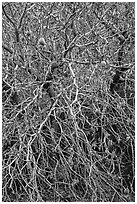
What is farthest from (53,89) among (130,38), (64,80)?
(130,38)

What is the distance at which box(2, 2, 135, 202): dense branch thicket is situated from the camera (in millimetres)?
2240

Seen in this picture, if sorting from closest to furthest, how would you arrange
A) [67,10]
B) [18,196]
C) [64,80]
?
[18,196]
[64,80]
[67,10]

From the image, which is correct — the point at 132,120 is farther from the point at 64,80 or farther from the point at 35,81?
the point at 35,81

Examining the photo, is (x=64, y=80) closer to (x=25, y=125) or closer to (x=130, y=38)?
(x=25, y=125)

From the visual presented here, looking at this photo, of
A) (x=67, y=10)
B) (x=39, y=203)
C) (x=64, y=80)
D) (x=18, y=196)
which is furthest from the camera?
(x=67, y=10)

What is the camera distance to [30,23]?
8.42ft

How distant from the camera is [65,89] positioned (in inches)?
88.0

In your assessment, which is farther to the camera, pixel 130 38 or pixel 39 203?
pixel 130 38

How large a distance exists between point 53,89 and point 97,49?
49cm

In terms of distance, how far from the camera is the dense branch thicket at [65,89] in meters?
2.24

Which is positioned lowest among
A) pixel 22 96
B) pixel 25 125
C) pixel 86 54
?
pixel 25 125

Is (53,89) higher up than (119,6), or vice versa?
(119,6)

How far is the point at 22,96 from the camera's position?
97.8 inches

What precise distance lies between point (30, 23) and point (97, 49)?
593 millimetres
